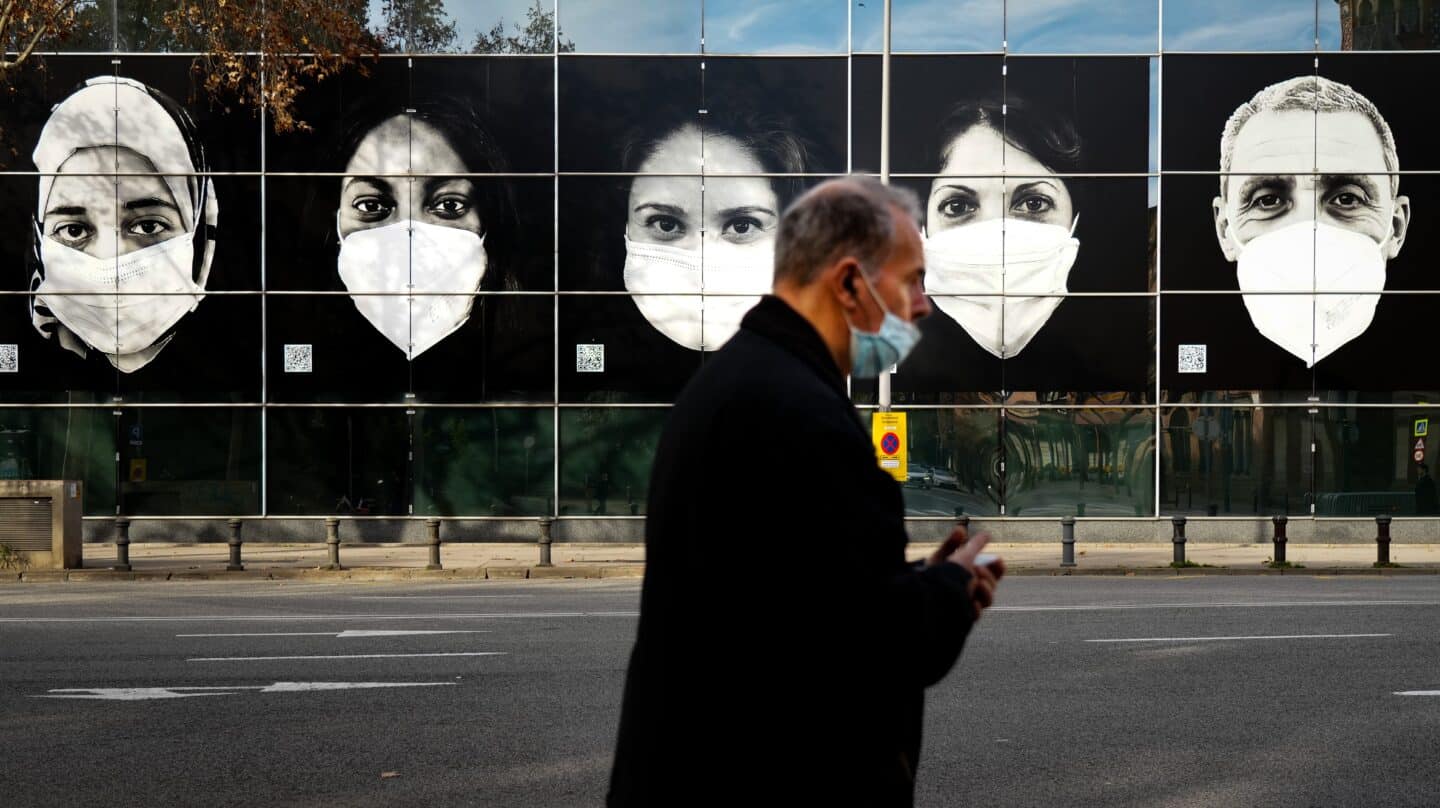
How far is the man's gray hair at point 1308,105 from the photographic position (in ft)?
82.5

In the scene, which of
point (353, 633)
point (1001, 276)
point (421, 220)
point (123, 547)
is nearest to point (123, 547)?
point (123, 547)

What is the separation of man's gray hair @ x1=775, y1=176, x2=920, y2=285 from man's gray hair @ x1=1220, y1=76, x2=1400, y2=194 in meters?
24.0

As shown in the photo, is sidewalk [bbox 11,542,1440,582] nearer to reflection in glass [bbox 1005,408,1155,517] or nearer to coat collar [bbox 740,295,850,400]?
reflection in glass [bbox 1005,408,1155,517]

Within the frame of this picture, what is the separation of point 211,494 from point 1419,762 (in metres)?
21.6

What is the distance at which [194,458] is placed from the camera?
25.2m

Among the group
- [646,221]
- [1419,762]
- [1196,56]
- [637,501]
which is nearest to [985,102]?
[1196,56]

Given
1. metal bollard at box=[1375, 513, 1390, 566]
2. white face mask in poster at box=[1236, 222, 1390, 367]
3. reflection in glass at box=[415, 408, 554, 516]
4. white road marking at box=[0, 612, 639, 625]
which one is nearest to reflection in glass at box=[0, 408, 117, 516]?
reflection in glass at box=[415, 408, 554, 516]

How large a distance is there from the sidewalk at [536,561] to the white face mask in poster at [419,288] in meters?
3.69

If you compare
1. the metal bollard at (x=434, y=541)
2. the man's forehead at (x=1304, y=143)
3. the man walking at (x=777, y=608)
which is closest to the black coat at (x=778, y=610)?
the man walking at (x=777, y=608)

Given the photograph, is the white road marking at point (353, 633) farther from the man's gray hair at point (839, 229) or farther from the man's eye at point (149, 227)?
the man's eye at point (149, 227)

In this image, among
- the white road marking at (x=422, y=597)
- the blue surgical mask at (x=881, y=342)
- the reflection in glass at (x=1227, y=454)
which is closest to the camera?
the blue surgical mask at (x=881, y=342)

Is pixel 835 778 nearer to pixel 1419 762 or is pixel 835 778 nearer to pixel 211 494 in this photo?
pixel 1419 762

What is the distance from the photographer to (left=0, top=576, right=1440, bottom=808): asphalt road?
6941 mm

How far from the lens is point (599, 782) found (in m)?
7.00
